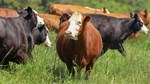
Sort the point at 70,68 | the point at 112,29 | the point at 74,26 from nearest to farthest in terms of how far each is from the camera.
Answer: the point at 74,26 → the point at 70,68 → the point at 112,29

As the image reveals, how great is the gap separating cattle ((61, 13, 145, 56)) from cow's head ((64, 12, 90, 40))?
142 inches

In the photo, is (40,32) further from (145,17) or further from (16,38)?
(145,17)

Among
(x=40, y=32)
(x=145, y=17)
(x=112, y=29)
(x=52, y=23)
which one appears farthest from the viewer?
(x=145, y=17)

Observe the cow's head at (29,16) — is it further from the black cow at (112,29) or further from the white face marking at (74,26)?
the black cow at (112,29)

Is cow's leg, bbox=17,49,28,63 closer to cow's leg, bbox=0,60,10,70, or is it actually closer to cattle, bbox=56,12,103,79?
cow's leg, bbox=0,60,10,70

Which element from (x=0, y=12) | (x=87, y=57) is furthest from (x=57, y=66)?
(x=0, y=12)

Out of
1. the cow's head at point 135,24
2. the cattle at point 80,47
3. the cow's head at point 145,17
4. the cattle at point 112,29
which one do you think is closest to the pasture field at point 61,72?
the cattle at point 80,47

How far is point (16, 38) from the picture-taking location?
26.9 ft

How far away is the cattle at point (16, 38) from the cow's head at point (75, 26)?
1050mm

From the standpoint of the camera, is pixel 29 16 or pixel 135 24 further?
pixel 135 24

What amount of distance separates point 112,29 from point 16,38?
15.9ft

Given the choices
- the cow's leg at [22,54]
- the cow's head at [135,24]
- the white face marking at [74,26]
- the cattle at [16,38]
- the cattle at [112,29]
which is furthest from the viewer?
the cow's head at [135,24]

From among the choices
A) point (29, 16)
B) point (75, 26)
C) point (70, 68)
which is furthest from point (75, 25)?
point (29, 16)

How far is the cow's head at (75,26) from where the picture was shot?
7.65 m
